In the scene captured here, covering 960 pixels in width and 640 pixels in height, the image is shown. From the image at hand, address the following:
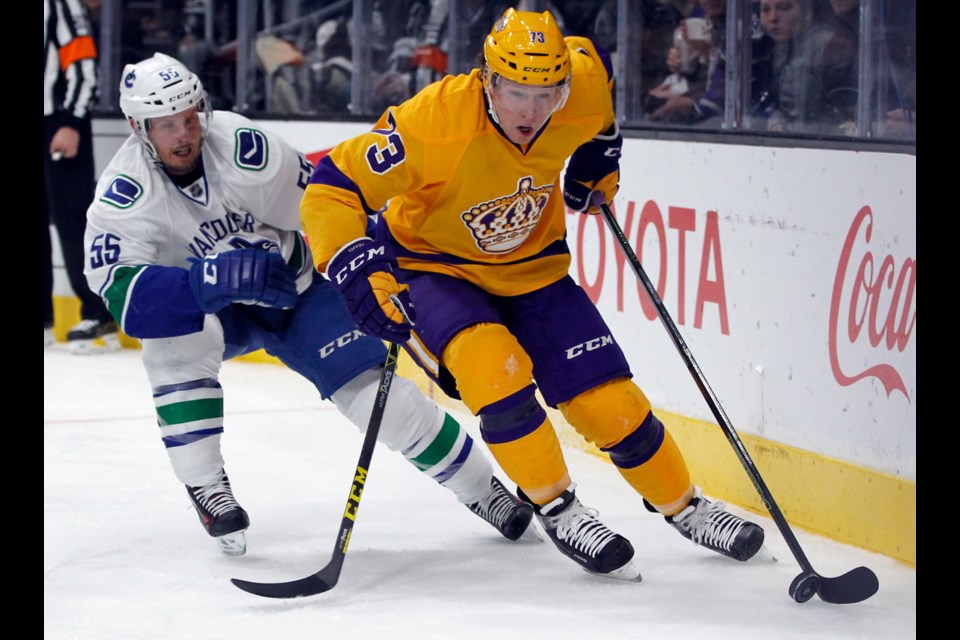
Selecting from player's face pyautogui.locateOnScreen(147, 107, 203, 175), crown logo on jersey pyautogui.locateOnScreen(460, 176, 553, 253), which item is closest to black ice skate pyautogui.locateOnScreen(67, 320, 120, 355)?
player's face pyautogui.locateOnScreen(147, 107, 203, 175)

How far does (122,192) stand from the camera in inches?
123

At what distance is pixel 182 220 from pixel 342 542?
81 cm

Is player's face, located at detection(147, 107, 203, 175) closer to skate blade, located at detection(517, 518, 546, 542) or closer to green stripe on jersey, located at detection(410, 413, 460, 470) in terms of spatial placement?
green stripe on jersey, located at detection(410, 413, 460, 470)

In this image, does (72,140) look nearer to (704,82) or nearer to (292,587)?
(704,82)

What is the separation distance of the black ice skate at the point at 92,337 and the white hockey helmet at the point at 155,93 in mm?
2952

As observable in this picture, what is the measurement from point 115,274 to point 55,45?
10.2 ft

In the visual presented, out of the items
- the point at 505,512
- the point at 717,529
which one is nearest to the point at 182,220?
the point at 505,512

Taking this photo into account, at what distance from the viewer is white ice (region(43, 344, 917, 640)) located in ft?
8.91

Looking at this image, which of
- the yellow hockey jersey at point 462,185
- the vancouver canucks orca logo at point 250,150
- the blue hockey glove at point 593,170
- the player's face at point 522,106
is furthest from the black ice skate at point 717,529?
the vancouver canucks orca logo at point 250,150

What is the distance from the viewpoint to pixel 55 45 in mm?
5816

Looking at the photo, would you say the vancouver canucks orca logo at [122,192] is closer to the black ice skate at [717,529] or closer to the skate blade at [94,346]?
the black ice skate at [717,529]

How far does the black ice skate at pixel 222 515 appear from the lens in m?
3.16

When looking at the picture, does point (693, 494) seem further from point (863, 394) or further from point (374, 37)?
point (374, 37)

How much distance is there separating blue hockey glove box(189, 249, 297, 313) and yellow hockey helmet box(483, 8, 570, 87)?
640 mm
